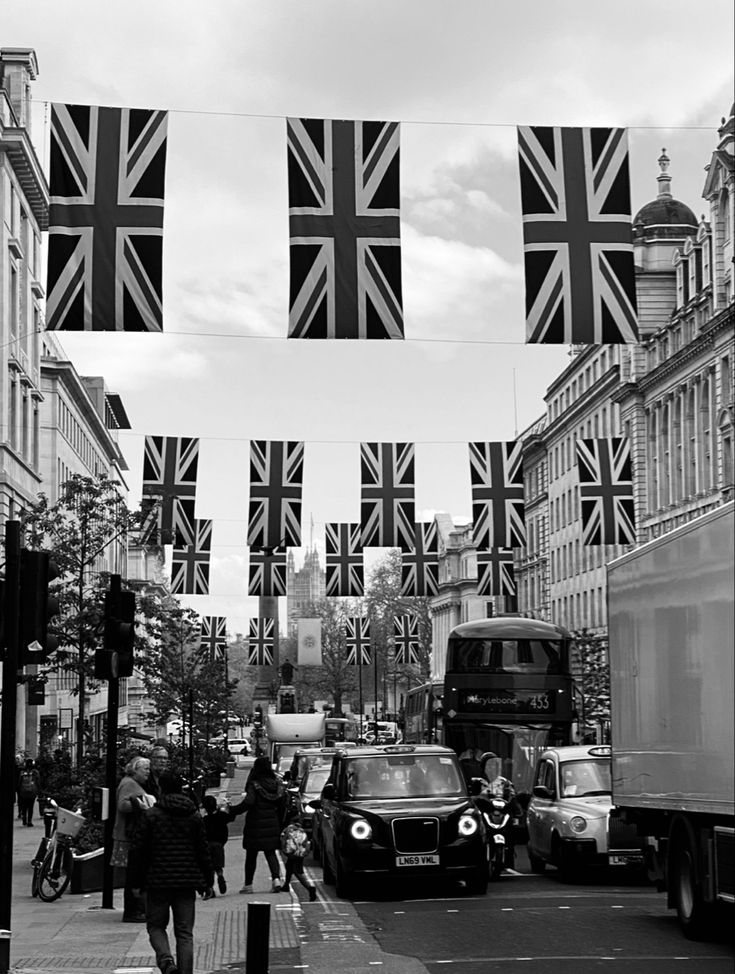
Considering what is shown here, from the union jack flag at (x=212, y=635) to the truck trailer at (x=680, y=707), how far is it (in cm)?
5447

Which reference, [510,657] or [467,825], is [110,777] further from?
[510,657]

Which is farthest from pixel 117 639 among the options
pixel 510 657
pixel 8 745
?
pixel 510 657

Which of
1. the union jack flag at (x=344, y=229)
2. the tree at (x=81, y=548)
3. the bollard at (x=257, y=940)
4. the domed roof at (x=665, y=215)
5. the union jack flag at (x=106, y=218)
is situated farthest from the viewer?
the domed roof at (x=665, y=215)

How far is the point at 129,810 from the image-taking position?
19.2 m

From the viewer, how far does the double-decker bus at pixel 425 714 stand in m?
42.2

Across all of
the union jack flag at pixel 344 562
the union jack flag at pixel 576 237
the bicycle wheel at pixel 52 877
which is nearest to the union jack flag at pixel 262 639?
the union jack flag at pixel 344 562

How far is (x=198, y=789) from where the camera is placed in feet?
118

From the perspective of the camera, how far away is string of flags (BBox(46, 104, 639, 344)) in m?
19.8

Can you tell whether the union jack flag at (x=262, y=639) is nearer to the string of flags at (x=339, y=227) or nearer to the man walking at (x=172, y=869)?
the string of flags at (x=339, y=227)

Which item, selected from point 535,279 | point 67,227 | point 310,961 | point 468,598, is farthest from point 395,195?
point 468,598

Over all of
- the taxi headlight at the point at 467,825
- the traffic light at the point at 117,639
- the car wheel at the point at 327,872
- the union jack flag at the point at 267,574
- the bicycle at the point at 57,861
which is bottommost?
the car wheel at the point at 327,872

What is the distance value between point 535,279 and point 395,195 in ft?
6.40

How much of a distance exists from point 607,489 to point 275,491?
35.1ft

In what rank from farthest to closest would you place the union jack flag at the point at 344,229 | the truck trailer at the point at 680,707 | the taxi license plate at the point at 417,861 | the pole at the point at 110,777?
1. the taxi license plate at the point at 417,861
2. the union jack flag at the point at 344,229
3. the pole at the point at 110,777
4. the truck trailer at the point at 680,707
